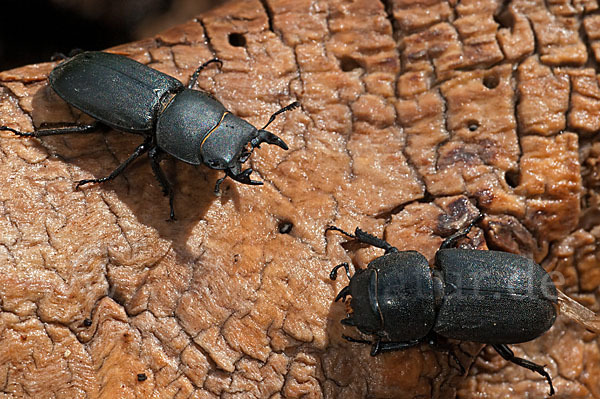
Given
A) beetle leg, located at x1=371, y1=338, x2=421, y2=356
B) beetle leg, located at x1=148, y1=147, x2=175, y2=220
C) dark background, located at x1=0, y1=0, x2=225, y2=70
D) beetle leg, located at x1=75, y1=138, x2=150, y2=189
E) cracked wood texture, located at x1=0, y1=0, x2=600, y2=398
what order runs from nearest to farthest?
cracked wood texture, located at x1=0, y1=0, x2=600, y2=398
beetle leg, located at x1=371, y1=338, x2=421, y2=356
beetle leg, located at x1=75, y1=138, x2=150, y2=189
beetle leg, located at x1=148, y1=147, x2=175, y2=220
dark background, located at x1=0, y1=0, x2=225, y2=70

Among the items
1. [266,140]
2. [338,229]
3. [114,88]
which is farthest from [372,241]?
[114,88]

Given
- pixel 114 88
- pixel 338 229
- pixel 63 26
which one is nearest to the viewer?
pixel 338 229

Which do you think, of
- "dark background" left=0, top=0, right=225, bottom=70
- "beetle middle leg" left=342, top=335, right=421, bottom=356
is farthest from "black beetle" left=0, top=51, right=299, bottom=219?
"dark background" left=0, top=0, right=225, bottom=70

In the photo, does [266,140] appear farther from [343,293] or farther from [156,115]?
[343,293]

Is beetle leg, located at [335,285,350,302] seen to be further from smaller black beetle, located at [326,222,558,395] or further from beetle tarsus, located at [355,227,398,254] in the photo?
beetle tarsus, located at [355,227,398,254]

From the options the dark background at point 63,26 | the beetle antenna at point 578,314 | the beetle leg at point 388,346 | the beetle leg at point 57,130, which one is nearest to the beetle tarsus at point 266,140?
the beetle leg at point 57,130
